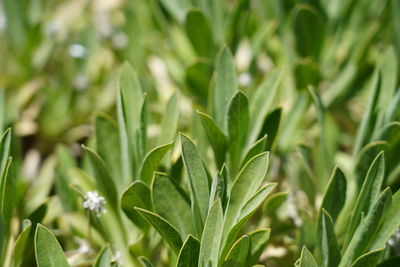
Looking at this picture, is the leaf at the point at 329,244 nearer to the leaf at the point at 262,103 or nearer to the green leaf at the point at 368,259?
the green leaf at the point at 368,259

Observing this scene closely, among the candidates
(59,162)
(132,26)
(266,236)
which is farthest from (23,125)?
(266,236)

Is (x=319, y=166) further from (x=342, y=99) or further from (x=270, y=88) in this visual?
(x=342, y=99)

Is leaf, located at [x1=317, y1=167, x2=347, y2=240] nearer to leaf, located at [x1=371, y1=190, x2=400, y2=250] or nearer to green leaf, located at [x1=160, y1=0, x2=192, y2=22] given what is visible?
leaf, located at [x1=371, y1=190, x2=400, y2=250]

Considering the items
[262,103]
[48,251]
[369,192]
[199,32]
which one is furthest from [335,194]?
[199,32]

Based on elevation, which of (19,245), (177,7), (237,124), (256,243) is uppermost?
(177,7)

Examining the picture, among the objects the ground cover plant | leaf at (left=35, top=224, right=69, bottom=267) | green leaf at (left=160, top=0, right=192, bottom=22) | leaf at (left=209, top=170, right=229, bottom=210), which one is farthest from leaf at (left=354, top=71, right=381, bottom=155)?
leaf at (left=35, top=224, right=69, bottom=267)

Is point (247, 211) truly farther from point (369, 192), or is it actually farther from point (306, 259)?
point (369, 192)

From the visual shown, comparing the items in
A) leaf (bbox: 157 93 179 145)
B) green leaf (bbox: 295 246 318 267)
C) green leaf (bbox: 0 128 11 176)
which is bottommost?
green leaf (bbox: 295 246 318 267)
